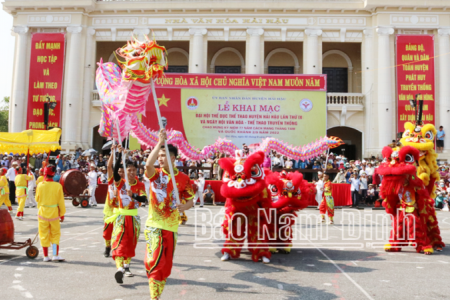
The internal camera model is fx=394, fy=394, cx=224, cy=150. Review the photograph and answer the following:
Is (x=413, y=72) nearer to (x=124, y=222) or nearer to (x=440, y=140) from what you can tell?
(x=440, y=140)

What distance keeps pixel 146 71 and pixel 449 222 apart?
1207cm

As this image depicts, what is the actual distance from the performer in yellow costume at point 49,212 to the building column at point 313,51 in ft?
66.8

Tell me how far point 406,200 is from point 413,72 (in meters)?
19.0

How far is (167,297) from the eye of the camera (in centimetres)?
473

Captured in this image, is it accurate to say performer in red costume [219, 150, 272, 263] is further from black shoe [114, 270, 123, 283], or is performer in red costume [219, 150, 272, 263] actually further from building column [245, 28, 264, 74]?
building column [245, 28, 264, 74]

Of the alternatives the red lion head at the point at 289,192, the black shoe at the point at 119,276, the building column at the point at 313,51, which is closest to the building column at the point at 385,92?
the building column at the point at 313,51

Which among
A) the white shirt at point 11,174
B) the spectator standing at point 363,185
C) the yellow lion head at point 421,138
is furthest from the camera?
the spectator standing at point 363,185

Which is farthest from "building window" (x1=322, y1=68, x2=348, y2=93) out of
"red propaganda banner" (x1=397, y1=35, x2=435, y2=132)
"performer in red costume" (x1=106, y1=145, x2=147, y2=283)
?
"performer in red costume" (x1=106, y1=145, x2=147, y2=283)

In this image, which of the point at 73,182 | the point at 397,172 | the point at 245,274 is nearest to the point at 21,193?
the point at 73,182

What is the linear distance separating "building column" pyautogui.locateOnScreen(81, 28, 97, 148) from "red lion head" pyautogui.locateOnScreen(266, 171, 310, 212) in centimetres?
1994

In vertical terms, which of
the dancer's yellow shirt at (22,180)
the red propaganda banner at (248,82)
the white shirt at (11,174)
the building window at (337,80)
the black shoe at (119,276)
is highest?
the building window at (337,80)

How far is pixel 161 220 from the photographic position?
14.3 ft

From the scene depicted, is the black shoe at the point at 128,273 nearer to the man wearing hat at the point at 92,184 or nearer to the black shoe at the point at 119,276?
the black shoe at the point at 119,276

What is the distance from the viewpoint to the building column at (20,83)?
977 inches
